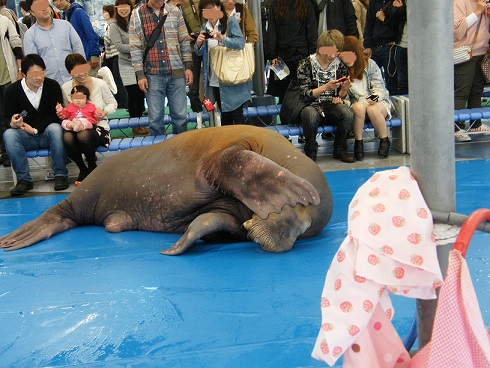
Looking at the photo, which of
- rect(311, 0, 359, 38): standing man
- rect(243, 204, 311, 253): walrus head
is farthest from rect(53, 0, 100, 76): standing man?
rect(243, 204, 311, 253): walrus head

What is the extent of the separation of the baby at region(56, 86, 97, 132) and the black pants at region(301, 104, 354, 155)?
2324 millimetres

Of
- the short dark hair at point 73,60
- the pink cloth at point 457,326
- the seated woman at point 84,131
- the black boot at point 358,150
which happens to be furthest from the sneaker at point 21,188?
the pink cloth at point 457,326

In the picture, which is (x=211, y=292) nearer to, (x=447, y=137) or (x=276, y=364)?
(x=276, y=364)

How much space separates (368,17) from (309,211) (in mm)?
Result: 5434

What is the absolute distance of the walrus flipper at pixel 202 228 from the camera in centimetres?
452

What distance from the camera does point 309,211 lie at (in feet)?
14.5

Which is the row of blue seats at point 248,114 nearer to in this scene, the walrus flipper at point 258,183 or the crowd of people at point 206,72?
the crowd of people at point 206,72

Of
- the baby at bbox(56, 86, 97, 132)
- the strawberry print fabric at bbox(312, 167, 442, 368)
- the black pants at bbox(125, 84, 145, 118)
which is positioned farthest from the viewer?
the black pants at bbox(125, 84, 145, 118)

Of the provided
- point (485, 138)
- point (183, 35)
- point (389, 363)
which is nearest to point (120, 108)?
point (183, 35)

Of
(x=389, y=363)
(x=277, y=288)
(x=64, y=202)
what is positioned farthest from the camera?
(x=64, y=202)

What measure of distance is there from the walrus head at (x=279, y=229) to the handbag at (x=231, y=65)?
3.94 meters

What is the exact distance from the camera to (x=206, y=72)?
8.47 meters

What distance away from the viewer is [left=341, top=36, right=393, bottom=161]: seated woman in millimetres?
7707

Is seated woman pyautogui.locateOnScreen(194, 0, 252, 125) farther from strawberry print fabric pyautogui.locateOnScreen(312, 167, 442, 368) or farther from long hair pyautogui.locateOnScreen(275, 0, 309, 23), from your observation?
strawberry print fabric pyautogui.locateOnScreen(312, 167, 442, 368)
